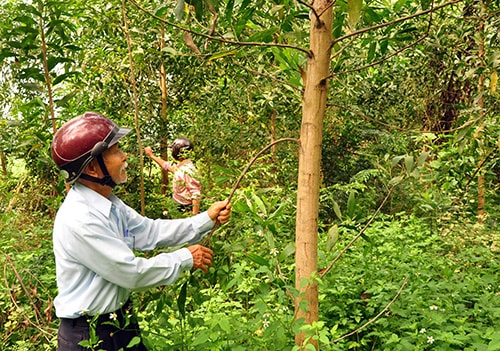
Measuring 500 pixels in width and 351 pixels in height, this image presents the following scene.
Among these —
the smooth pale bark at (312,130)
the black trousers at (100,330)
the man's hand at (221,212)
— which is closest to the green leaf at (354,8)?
the smooth pale bark at (312,130)

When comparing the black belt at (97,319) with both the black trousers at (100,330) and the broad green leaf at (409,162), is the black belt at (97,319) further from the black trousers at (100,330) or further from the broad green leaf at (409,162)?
the broad green leaf at (409,162)

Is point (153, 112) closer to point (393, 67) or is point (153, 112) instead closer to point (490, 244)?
point (393, 67)

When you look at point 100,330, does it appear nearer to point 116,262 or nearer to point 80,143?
point 116,262

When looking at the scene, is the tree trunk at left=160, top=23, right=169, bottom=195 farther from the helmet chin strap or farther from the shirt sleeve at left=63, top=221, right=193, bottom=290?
the shirt sleeve at left=63, top=221, right=193, bottom=290

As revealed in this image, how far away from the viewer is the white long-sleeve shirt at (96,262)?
6.32 ft

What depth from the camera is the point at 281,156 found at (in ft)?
19.9

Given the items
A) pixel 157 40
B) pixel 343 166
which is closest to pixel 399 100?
pixel 343 166

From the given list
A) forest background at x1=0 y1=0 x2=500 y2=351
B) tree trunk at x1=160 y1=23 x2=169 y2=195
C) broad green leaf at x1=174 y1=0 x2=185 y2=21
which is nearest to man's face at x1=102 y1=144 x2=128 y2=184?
forest background at x1=0 y1=0 x2=500 y2=351

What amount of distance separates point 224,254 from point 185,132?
3962 millimetres

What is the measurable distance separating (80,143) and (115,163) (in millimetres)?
162

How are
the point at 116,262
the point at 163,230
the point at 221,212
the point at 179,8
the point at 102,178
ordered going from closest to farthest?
the point at 179,8
the point at 116,262
the point at 102,178
the point at 221,212
the point at 163,230

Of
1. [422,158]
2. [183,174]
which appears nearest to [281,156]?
[183,174]

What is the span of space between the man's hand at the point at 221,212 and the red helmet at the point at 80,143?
20.3 inches

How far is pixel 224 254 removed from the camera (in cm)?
223
